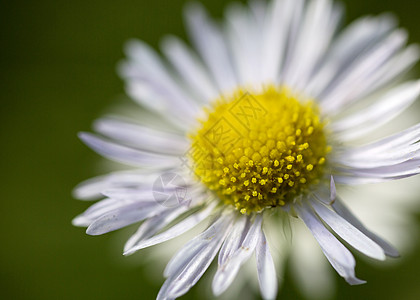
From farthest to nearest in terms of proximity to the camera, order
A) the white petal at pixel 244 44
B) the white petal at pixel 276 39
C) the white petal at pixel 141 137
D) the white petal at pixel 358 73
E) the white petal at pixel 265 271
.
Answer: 1. the white petal at pixel 244 44
2. the white petal at pixel 276 39
3. the white petal at pixel 141 137
4. the white petal at pixel 358 73
5. the white petal at pixel 265 271

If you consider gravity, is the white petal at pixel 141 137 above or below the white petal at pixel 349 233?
above

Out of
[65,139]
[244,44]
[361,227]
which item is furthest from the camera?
[65,139]

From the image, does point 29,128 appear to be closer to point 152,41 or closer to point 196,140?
point 152,41

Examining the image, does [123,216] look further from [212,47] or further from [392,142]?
[212,47]

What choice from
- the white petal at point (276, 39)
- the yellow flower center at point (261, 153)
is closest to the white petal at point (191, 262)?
the yellow flower center at point (261, 153)

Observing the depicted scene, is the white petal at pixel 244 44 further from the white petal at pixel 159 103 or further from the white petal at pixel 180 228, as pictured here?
the white petal at pixel 180 228

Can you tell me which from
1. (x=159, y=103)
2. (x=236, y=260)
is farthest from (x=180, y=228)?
(x=159, y=103)
